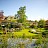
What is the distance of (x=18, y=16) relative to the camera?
2769 cm

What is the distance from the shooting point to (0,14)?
2938 centimetres

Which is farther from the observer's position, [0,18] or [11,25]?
[0,18]

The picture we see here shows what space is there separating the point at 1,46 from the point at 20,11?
22127mm

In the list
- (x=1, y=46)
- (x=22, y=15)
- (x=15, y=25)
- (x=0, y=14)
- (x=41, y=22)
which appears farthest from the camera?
(x=0, y=14)

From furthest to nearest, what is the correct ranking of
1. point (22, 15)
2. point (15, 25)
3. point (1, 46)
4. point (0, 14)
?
point (0, 14) → point (22, 15) → point (15, 25) → point (1, 46)

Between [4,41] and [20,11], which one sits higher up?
[20,11]

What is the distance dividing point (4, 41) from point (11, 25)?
16.6 m

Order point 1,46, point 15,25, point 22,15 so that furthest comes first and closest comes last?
A: point 22,15
point 15,25
point 1,46

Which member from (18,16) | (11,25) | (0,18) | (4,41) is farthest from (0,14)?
(4,41)

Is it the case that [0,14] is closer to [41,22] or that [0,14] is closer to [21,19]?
[21,19]

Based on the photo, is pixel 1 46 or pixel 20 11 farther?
pixel 20 11

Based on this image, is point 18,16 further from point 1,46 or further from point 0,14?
point 1,46

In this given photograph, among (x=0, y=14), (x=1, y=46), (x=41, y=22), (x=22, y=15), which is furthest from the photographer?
(x=0, y=14)

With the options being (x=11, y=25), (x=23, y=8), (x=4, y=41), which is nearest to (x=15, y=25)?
(x=11, y=25)
